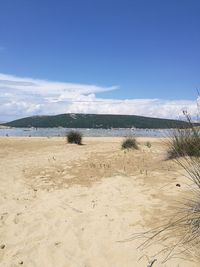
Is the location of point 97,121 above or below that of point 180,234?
above

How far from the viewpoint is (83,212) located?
19.5ft

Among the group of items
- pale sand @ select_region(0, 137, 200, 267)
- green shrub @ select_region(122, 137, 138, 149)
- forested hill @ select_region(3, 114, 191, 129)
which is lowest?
pale sand @ select_region(0, 137, 200, 267)

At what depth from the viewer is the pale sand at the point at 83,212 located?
14.5 feet

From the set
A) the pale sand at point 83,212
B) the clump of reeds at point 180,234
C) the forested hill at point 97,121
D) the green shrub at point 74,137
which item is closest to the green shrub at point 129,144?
the pale sand at point 83,212

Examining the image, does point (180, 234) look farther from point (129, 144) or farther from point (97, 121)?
point (97, 121)

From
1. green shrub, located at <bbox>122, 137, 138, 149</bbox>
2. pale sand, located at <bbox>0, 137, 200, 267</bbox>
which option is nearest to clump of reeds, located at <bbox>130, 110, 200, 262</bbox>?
pale sand, located at <bbox>0, 137, 200, 267</bbox>

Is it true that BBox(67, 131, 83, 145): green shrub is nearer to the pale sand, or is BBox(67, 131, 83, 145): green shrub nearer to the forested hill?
the pale sand

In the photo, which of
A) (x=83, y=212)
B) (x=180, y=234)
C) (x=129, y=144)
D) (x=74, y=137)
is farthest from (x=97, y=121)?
(x=180, y=234)

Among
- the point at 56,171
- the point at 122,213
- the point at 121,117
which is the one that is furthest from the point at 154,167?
the point at 121,117

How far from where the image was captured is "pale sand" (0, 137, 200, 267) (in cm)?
441

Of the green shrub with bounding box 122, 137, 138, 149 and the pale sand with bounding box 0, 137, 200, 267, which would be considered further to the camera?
the green shrub with bounding box 122, 137, 138, 149

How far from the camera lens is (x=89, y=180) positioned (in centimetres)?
873

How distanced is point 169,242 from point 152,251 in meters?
0.27

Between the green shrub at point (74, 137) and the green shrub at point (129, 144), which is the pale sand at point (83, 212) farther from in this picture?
the green shrub at point (74, 137)
